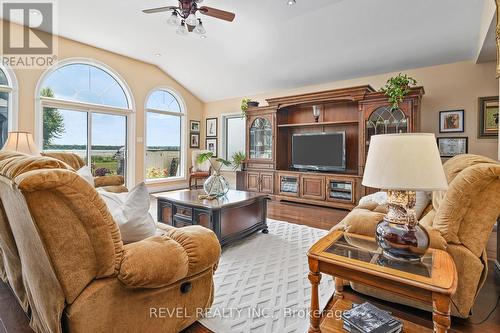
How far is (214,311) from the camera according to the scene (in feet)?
5.82

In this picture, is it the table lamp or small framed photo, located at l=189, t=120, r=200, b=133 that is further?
small framed photo, located at l=189, t=120, r=200, b=133

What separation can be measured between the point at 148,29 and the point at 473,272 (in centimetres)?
546

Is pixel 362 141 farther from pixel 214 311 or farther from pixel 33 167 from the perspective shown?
pixel 33 167

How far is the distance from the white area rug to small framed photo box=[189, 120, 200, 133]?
4.92 meters

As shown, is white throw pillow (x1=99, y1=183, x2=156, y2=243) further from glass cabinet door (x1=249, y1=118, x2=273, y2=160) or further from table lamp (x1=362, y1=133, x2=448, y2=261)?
glass cabinet door (x1=249, y1=118, x2=273, y2=160)

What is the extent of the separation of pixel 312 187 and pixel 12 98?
550 centimetres

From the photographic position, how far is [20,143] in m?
3.20

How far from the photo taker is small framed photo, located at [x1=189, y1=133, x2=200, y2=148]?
290 inches

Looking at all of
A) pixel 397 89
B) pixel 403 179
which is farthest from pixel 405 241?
pixel 397 89

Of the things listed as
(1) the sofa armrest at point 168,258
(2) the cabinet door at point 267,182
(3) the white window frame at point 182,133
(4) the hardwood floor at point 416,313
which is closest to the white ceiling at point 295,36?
(3) the white window frame at point 182,133

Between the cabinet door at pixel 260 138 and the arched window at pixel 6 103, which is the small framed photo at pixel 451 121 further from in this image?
the arched window at pixel 6 103

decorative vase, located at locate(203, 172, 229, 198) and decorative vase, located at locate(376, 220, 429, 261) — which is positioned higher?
decorative vase, located at locate(203, 172, 229, 198)

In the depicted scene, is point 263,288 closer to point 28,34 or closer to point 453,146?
point 453,146

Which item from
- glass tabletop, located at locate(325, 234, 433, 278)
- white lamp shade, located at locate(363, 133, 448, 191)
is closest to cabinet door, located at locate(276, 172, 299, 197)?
glass tabletop, located at locate(325, 234, 433, 278)
